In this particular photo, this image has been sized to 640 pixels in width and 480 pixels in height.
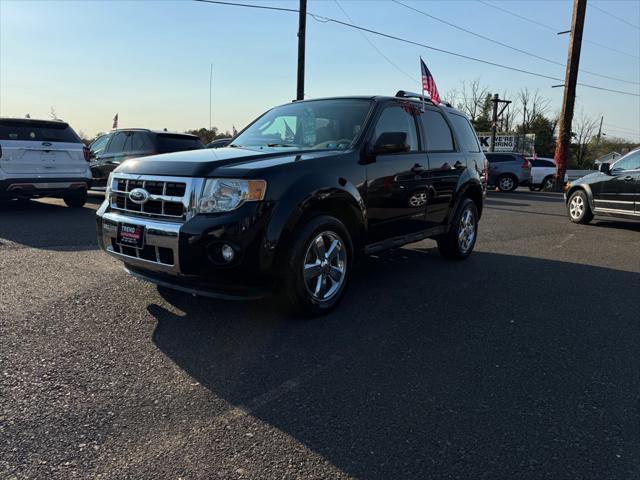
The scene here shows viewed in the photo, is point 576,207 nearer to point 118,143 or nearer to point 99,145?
point 118,143

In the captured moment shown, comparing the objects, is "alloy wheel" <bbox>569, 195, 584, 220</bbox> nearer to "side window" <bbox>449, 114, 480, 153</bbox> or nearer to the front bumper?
"side window" <bbox>449, 114, 480, 153</bbox>

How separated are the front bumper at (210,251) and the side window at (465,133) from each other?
374 centimetres

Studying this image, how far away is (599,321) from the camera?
4387 millimetres

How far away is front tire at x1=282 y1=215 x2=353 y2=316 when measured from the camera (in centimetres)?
384

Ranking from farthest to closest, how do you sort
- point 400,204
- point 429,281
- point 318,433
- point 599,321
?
point 429,281
point 400,204
point 599,321
point 318,433

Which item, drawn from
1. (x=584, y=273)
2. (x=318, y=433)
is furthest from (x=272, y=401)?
(x=584, y=273)

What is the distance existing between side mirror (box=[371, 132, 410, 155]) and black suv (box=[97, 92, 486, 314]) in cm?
1

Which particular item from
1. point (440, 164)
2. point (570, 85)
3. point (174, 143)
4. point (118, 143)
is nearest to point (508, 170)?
point (570, 85)

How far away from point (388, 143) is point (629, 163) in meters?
7.40

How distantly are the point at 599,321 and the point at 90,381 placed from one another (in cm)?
411

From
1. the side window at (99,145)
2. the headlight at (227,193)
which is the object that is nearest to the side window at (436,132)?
the headlight at (227,193)

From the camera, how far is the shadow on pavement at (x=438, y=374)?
2432mm

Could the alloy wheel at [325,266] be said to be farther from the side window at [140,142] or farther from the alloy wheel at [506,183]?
the alloy wheel at [506,183]

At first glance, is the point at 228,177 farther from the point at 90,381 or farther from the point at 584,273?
the point at 584,273
